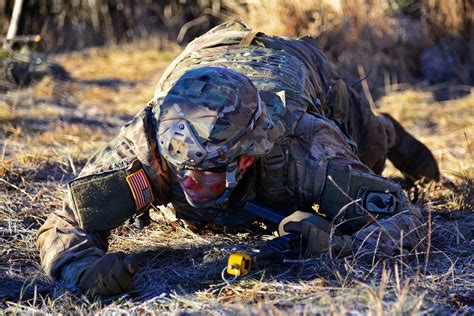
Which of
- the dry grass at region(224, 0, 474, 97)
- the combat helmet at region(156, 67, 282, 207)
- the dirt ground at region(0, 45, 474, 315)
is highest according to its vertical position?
the dry grass at region(224, 0, 474, 97)

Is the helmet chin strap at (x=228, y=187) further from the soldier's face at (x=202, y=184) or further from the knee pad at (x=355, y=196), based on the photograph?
the knee pad at (x=355, y=196)

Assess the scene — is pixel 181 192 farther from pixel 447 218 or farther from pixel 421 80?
pixel 421 80

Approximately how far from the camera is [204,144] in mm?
2928

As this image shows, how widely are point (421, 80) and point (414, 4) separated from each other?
882 millimetres

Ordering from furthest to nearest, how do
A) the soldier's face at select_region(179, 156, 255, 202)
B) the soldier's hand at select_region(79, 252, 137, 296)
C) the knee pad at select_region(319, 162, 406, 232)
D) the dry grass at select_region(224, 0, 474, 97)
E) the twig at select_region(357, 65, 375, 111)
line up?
1. the dry grass at select_region(224, 0, 474, 97)
2. the twig at select_region(357, 65, 375, 111)
3. the knee pad at select_region(319, 162, 406, 232)
4. the soldier's face at select_region(179, 156, 255, 202)
5. the soldier's hand at select_region(79, 252, 137, 296)

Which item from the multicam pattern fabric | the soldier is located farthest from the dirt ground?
the multicam pattern fabric

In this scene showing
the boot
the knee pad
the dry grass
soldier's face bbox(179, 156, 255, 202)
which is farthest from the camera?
the dry grass

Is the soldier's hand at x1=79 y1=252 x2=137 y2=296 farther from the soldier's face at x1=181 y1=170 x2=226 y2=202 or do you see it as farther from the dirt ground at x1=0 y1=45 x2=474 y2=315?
the soldier's face at x1=181 y1=170 x2=226 y2=202

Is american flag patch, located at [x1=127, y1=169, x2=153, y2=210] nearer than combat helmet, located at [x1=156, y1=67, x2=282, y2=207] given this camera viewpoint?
No

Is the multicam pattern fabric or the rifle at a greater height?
the multicam pattern fabric

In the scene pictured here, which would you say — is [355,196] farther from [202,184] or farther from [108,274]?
[108,274]

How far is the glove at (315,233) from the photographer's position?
306 cm

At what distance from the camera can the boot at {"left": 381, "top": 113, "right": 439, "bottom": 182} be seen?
495 cm

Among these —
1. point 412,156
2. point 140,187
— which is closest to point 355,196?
point 140,187
